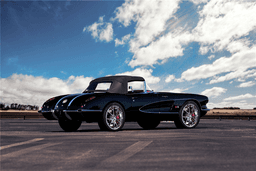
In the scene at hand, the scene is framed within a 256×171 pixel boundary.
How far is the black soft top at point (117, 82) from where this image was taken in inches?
388

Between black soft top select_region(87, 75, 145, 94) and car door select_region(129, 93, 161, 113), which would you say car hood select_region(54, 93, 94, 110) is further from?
car door select_region(129, 93, 161, 113)

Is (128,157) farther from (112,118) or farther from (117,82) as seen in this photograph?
(117,82)

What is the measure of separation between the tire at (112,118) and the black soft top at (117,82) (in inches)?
28.8

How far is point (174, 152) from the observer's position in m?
5.25

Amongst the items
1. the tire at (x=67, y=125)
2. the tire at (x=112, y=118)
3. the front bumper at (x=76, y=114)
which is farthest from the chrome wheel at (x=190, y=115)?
the tire at (x=67, y=125)

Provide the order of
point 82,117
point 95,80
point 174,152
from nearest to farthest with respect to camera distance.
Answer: point 174,152 → point 82,117 → point 95,80

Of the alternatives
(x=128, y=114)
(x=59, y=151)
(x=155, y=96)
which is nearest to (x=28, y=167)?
(x=59, y=151)

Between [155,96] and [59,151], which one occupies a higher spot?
[155,96]

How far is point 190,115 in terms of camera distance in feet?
35.9

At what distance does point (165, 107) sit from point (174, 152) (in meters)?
5.13

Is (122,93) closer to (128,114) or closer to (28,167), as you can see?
(128,114)

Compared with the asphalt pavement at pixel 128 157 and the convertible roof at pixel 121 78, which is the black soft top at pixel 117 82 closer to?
the convertible roof at pixel 121 78

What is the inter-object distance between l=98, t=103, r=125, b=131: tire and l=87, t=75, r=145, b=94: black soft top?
73 cm

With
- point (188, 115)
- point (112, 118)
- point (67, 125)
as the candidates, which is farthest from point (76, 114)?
point (188, 115)
